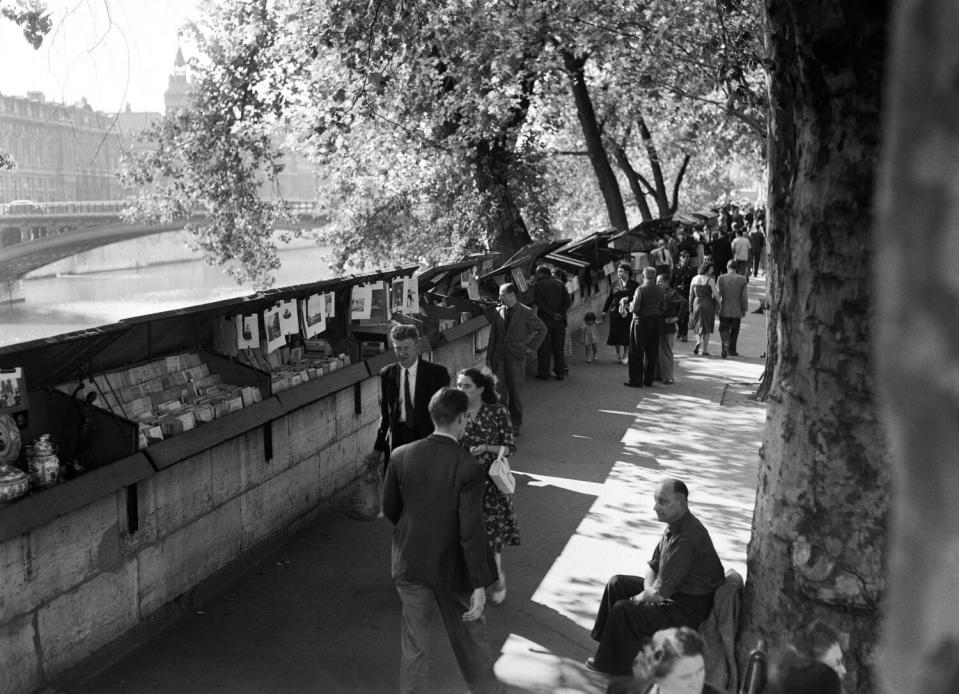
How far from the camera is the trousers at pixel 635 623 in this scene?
229 inches

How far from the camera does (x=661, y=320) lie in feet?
49.0

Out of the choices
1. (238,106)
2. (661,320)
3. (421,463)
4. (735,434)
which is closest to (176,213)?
(238,106)

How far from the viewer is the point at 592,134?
25531 mm

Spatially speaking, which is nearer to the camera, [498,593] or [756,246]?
[498,593]

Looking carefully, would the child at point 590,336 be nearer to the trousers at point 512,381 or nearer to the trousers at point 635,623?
the trousers at point 512,381

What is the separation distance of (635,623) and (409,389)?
2084 mm

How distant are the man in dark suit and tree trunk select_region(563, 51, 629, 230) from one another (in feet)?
25.1

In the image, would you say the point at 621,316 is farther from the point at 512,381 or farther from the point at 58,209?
the point at 58,209

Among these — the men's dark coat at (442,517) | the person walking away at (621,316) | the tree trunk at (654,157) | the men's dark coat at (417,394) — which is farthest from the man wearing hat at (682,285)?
the men's dark coat at (442,517)

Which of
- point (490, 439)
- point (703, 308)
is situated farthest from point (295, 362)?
point (703, 308)

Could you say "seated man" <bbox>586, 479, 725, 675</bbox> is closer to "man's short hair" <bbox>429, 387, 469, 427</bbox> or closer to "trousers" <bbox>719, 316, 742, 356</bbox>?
"man's short hair" <bbox>429, 387, 469, 427</bbox>

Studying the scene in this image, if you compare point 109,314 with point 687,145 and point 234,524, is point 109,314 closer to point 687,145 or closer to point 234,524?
point 687,145

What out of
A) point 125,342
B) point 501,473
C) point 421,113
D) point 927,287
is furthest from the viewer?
point 421,113

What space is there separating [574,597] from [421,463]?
7.93 ft
